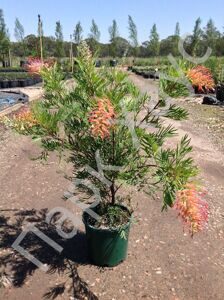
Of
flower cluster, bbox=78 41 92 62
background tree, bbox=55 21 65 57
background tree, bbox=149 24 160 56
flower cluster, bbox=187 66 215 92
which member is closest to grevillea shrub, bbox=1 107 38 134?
flower cluster, bbox=78 41 92 62

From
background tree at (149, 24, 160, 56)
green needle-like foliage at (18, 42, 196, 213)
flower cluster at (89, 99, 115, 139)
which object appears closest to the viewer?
flower cluster at (89, 99, 115, 139)

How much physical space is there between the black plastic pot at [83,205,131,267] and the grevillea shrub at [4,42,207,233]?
0.43 feet

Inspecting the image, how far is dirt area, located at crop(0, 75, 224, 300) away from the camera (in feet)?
11.5

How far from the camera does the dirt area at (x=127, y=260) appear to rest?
3496 mm

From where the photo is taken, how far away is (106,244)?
3.62m

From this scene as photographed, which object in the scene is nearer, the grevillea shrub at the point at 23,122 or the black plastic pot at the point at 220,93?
the grevillea shrub at the point at 23,122

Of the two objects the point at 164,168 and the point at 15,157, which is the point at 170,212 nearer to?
the point at 164,168

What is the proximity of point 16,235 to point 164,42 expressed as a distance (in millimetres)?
→ 62710

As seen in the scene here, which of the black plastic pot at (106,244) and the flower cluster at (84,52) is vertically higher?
the flower cluster at (84,52)

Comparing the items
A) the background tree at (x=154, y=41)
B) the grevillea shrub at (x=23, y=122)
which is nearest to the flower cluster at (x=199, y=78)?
the grevillea shrub at (x=23, y=122)

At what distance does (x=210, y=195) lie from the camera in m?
5.84

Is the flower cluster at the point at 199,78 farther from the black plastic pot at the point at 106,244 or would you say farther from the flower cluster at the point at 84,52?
the black plastic pot at the point at 106,244

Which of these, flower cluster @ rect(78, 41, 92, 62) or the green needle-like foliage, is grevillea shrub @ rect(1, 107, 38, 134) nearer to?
the green needle-like foliage

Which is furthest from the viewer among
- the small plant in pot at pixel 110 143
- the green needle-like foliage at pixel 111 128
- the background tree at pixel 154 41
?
the background tree at pixel 154 41
